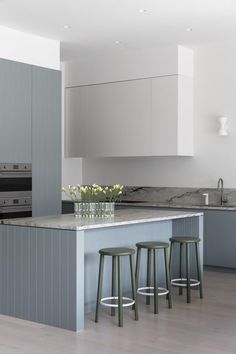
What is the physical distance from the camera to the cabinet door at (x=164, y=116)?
25.3ft

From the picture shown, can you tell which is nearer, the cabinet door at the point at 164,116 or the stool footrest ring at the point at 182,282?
the stool footrest ring at the point at 182,282

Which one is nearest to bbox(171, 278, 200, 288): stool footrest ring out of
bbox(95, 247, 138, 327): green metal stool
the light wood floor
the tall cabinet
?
the light wood floor

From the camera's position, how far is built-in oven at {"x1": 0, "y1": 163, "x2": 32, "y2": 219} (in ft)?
22.0

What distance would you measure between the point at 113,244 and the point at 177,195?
273cm

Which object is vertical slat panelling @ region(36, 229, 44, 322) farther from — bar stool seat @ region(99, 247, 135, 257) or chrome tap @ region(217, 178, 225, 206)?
chrome tap @ region(217, 178, 225, 206)

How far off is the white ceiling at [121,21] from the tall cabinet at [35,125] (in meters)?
0.55

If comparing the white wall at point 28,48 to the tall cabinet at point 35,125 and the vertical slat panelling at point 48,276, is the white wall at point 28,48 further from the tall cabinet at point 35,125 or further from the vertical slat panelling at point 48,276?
the vertical slat panelling at point 48,276

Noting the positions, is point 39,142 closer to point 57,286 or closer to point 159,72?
point 159,72

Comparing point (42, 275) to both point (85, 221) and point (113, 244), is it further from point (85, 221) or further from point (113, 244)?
point (113, 244)

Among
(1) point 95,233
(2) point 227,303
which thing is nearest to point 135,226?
(1) point 95,233

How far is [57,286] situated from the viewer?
4852 mm

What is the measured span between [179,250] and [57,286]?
2.17m

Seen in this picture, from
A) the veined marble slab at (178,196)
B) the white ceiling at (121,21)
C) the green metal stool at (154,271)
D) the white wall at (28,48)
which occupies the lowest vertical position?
the green metal stool at (154,271)

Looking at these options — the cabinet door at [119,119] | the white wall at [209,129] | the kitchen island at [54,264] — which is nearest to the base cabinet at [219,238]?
the white wall at [209,129]
